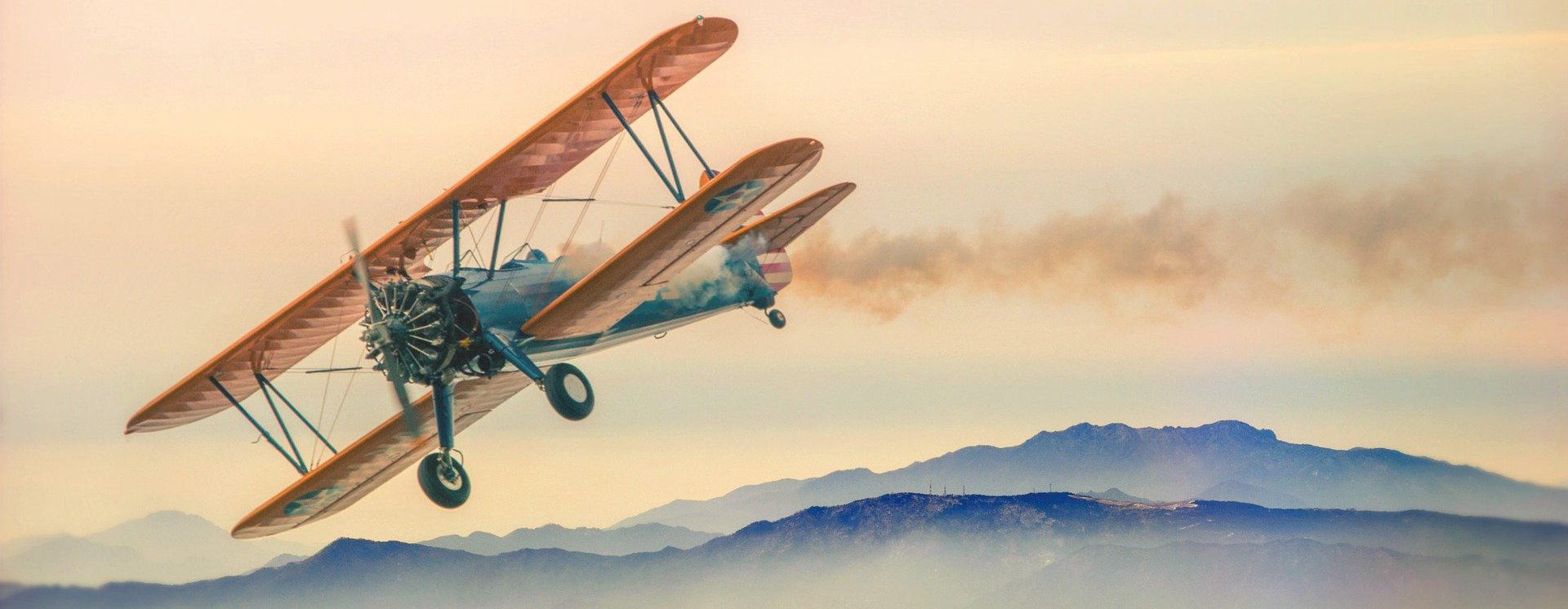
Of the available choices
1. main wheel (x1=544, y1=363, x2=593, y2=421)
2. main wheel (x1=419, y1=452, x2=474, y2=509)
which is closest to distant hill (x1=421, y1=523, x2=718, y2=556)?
main wheel (x1=419, y1=452, x2=474, y2=509)

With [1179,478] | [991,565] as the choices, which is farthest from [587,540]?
[1179,478]

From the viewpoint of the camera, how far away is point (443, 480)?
2120 centimetres

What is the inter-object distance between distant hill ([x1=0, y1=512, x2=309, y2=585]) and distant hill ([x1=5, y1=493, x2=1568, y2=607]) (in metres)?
0.47

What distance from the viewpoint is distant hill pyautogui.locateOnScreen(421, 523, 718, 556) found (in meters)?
39.3

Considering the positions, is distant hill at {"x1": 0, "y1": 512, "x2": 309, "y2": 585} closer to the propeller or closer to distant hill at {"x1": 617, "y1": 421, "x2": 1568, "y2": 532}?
distant hill at {"x1": 617, "y1": 421, "x2": 1568, "y2": 532}

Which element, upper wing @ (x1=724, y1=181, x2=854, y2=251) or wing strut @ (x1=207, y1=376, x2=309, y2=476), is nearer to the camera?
upper wing @ (x1=724, y1=181, x2=854, y2=251)

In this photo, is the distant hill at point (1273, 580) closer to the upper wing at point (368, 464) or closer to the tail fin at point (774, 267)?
the tail fin at point (774, 267)

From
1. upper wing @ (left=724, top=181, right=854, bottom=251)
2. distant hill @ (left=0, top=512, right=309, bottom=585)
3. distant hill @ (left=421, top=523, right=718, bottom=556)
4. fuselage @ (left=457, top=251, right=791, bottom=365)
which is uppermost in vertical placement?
upper wing @ (left=724, top=181, right=854, bottom=251)

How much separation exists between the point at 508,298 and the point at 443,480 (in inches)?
92.1

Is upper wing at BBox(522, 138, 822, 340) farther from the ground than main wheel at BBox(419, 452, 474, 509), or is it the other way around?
upper wing at BBox(522, 138, 822, 340)

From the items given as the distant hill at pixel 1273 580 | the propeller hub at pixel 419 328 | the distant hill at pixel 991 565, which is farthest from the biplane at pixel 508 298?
the distant hill at pixel 1273 580

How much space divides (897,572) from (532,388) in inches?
1021

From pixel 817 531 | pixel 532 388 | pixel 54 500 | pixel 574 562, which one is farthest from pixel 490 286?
pixel 817 531

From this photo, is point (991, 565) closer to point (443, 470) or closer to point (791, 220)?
point (791, 220)
